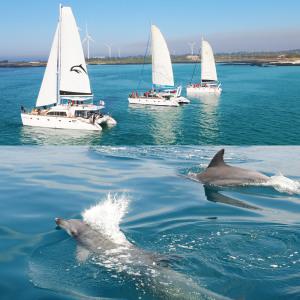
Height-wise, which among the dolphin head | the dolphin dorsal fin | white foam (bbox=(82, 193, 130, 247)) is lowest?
white foam (bbox=(82, 193, 130, 247))

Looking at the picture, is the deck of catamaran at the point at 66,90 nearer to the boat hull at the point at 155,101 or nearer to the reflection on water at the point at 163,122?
the reflection on water at the point at 163,122

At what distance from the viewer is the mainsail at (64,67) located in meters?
60.9

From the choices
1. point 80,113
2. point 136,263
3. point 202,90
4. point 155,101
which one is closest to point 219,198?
point 136,263

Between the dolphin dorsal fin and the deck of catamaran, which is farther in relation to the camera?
the deck of catamaran

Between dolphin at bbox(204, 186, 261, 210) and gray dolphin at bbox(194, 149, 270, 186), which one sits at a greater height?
gray dolphin at bbox(194, 149, 270, 186)

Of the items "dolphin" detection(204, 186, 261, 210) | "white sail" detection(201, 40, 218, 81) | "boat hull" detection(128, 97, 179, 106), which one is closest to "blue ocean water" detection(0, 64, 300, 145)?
"boat hull" detection(128, 97, 179, 106)

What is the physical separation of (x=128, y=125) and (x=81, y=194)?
46803 mm

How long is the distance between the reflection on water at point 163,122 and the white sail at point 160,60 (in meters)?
9.29

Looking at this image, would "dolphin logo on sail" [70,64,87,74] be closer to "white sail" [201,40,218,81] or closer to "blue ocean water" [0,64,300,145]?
"blue ocean water" [0,64,300,145]

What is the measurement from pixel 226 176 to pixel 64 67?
168 feet

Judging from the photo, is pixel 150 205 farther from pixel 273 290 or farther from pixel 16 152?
pixel 16 152

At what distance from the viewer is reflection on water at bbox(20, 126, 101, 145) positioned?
48781mm

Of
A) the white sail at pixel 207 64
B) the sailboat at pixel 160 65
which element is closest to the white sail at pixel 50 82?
the sailboat at pixel 160 65

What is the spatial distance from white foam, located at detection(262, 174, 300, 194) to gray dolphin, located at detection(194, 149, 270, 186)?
0.17 m
